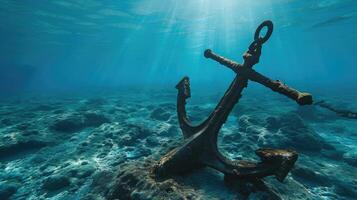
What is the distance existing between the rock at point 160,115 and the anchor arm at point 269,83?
7575mm

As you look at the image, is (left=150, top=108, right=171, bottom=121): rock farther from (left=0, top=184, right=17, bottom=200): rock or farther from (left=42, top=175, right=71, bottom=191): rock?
(left=0, top=184, right=17, bottom=200): rock

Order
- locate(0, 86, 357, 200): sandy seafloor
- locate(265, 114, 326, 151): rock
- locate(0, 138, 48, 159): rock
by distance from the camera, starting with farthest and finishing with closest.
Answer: locate(265, 114, 326, 151): rock < locate(0, 138, 48, 159): rock < locate(0, 86, 357, 200): sandy seafloor

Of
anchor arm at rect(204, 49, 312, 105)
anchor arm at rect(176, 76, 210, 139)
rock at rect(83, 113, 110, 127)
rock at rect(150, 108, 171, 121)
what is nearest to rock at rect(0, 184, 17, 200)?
anchor arm at rect(176, 76, 210, 139)

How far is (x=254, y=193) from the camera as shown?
3.58 m

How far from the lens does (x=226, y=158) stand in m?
4.12

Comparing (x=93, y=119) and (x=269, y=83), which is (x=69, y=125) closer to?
(x=93, y=119)

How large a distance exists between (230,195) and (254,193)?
321 millimetres

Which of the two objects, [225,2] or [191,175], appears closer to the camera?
[191,175]

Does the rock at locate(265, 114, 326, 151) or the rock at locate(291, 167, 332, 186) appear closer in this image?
the rock at locate(291, 167, 332, 186)

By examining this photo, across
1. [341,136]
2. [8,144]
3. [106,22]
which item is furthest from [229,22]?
[8,144]

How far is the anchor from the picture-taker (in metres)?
3.37

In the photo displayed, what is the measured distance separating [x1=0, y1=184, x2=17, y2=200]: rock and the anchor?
3.82m

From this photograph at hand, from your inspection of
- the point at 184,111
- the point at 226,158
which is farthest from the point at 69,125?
the point at 226,158

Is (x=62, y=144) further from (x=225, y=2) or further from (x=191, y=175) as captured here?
(x=225, y=2)
